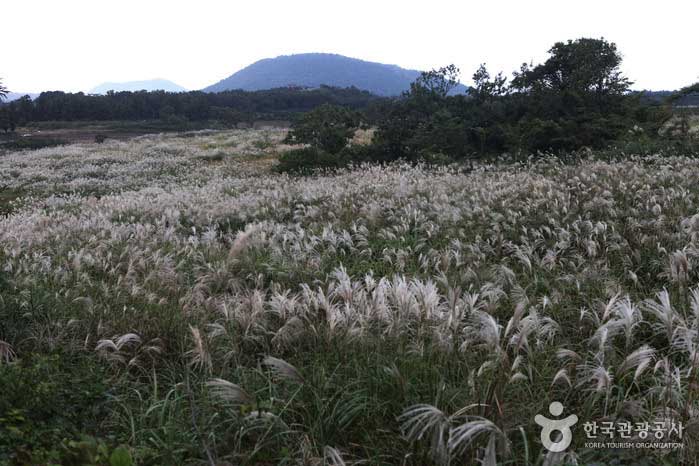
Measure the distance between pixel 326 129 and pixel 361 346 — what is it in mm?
19984

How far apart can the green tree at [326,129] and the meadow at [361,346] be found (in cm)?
1455

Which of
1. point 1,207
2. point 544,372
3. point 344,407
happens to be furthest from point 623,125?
point 1,207

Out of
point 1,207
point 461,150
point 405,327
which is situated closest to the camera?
point 405,327

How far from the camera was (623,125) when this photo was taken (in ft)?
52.4

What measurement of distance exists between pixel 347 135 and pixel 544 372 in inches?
807

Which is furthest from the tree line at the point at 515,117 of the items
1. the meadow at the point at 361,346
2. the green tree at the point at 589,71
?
the meadow at the point at 361,346

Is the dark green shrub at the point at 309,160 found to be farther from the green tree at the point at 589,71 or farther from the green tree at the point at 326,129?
the green tree at the point at 589,71

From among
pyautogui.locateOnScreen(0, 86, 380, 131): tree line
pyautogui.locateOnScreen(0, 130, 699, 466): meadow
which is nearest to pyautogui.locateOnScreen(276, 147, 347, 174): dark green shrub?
pyautogui.locateOnScreen(0, 130, 699, 466): meadow

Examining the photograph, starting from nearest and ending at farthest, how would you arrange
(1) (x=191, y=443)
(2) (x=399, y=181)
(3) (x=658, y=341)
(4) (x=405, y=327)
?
(1) (x=191, y=443) → (4) (x=405, y=327) → (3) (x=658, y=341) → (2) (x=399, y=181)

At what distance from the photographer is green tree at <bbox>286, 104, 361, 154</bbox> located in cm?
2236

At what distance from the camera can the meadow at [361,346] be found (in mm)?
2441

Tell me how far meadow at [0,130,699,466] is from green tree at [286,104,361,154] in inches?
573

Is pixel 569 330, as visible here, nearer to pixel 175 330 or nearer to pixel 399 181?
pixel 175 330

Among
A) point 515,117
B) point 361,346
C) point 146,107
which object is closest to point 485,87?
point 515,117
